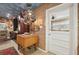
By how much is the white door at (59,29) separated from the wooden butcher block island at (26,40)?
0.20 metres

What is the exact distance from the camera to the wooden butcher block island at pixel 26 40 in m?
2.21

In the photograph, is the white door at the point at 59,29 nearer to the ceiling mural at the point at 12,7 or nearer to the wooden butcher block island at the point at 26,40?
the wooden butcher block island at the point at 26,40

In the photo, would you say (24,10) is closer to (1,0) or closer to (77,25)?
(1,0)

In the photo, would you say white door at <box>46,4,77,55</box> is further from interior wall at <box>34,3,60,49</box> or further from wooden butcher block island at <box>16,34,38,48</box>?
wooden butcher block island at <box>16,34,38,48</box>

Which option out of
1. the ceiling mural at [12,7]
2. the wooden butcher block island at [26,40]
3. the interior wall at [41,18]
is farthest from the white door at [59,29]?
the ceiling mural at [12,7]

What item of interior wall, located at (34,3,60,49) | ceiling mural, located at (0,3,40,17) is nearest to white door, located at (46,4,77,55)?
interior wall, located at (34,3,60,49)

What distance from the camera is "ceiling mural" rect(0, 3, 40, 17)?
2.19 meters

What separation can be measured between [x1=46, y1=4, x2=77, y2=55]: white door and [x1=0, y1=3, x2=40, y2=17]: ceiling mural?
1.01 ft

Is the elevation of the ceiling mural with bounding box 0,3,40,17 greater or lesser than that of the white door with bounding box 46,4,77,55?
greater

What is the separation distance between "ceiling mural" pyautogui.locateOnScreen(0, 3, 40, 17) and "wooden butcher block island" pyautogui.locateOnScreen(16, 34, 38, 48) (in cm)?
38
